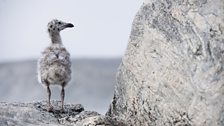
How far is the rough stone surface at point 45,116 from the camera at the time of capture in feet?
26.9

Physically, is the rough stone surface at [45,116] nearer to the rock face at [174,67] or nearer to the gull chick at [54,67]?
the gull chick at [54,67]

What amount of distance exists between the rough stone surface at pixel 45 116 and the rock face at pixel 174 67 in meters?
0.40

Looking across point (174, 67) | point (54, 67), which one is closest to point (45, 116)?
point (54, 67)

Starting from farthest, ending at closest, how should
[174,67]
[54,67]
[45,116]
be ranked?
[54,67]
[45,116]
[174,67]

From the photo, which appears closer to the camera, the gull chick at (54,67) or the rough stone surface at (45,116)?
the rough stone surface at (45,116)

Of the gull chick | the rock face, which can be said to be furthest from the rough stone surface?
the rock face

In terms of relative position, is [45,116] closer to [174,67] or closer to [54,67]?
[54,67]

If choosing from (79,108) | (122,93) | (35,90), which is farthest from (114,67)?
(122,93)

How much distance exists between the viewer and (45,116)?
28.8ft

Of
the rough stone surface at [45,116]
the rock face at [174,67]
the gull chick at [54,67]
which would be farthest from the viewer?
the gull chick at [54,67]

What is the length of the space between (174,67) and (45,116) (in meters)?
1.78

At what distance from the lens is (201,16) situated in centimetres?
782

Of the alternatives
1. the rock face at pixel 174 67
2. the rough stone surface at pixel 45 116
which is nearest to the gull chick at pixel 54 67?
the rough stone surface at pixel 45 116

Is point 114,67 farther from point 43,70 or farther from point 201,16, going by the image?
point 201,16
